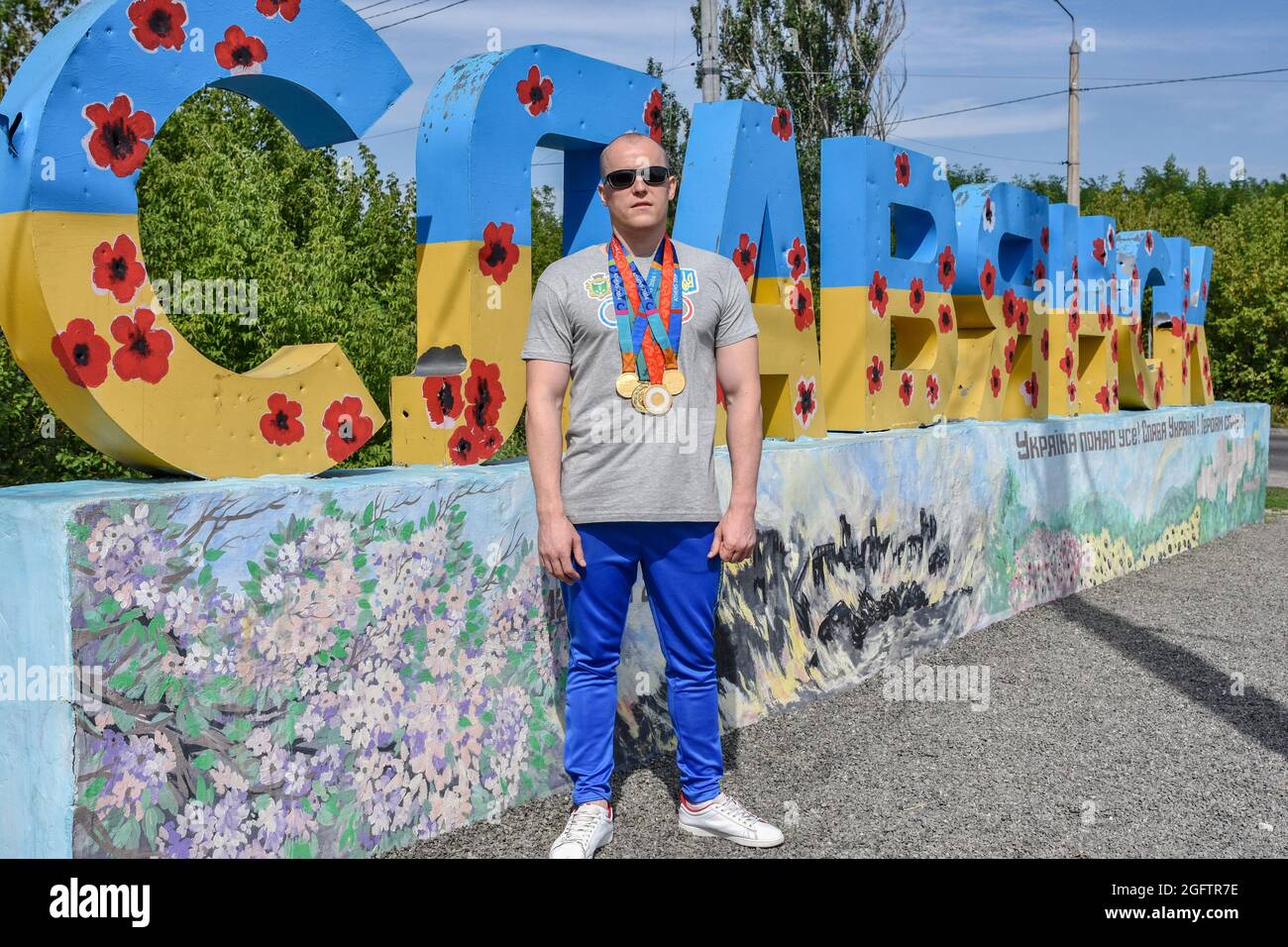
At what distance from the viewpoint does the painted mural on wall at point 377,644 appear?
3213mm

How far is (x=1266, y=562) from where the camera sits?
396 inches

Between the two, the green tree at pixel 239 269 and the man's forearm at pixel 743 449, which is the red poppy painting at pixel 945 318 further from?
the green tree at pixel 239 269

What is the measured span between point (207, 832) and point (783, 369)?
3.56 meters

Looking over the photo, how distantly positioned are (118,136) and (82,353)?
23.8 inches

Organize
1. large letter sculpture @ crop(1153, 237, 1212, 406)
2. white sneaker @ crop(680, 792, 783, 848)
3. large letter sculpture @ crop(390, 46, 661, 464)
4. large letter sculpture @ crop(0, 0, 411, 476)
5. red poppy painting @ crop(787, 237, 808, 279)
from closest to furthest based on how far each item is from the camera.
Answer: large letter sculpture @ crop(0, 0, 411, 476) → white sneaker @ crop(680, 792, 783, 848) → large letter sculpture @ crop(390, 46, 661, 464) → red poppy painting @ crop(787, 237, 808, 279) → large letter sculpture @ crop(1153, 237, 1212, 406)

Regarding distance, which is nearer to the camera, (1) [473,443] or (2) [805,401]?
(1) [473,443]

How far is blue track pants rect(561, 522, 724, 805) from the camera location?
3.71 metres

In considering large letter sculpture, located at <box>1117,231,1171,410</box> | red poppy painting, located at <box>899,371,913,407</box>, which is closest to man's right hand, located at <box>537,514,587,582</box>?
red poppy painting, located at <box>899,371,913,407</box>

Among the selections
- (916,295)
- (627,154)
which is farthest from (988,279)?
(627,154)

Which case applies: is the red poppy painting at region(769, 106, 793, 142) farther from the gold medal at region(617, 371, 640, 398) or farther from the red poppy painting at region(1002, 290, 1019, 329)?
the gold medal at region(617, 371, 640, 398)

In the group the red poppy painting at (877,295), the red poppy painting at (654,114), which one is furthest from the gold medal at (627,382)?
the red poppy painting at (877,295)

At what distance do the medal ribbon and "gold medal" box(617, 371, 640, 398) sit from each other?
0.5 inches

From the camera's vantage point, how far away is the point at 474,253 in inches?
173

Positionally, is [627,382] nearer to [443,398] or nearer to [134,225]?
[443,398]
